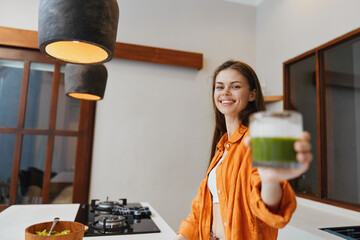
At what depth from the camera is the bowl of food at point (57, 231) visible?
1000 millimetres

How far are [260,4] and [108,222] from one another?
3311 mm

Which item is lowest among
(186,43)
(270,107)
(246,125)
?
(246,125)

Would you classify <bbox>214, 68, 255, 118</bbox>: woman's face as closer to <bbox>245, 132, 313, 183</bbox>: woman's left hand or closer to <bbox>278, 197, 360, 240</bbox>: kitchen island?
<bbox>245, 132, 313, 183</bbox>: woman's left hand

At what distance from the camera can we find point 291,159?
62 centimetres

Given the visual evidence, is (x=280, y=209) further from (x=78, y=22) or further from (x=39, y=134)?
(x=39, y=134)

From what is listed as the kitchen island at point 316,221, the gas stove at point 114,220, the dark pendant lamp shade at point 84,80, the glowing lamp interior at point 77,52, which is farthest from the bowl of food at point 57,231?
the kitchen island at point 316,221

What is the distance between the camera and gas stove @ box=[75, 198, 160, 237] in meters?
1.55

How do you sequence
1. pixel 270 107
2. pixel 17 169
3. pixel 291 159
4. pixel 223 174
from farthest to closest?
1. pixel 270 107
2. pixel 17 169
3. pixel 223 174
4. pixel 291 159

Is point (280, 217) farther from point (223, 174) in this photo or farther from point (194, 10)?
point (194, 10)

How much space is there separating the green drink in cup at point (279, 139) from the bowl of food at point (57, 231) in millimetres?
775

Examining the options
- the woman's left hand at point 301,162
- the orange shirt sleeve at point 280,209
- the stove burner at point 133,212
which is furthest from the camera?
the stove burner at point 133,212

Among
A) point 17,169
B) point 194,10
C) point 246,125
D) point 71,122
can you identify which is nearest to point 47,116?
point 71,122

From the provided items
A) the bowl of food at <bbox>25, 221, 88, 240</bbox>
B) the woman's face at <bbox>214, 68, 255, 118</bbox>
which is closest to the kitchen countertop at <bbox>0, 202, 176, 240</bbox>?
the bowl of food at <bbox>25, 221, 88, 240</bbox>

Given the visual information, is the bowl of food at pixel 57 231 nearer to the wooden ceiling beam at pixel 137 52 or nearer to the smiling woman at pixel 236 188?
the smiling woman at pixel 236 188
